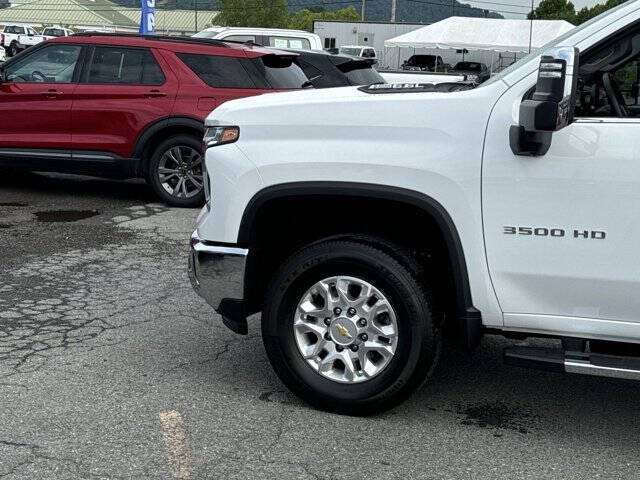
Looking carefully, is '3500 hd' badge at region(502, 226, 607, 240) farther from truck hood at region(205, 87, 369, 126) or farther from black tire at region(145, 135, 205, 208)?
black tire at region(145, 135, 205, 208)

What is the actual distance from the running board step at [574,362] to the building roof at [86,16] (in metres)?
116

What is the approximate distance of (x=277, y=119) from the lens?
4625 mm

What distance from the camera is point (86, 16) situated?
13188 cm

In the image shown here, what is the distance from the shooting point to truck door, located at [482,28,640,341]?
4.05 m

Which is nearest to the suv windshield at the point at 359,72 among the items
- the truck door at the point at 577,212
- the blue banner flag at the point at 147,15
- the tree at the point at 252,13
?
the truck door at the point at 577,212

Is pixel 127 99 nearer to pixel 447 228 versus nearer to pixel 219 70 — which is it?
pixel 219 70

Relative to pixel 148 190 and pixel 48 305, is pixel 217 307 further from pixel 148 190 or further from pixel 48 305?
pixel 148 190

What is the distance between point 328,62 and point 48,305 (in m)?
5.93

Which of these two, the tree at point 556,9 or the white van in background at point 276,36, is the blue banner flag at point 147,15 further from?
the tree at point 556,9

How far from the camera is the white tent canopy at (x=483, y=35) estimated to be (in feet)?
134

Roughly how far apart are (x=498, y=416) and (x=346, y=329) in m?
0.88

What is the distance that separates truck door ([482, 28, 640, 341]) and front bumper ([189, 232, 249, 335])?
3.98 feet

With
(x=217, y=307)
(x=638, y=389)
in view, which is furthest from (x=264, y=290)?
(x=638, y=389)

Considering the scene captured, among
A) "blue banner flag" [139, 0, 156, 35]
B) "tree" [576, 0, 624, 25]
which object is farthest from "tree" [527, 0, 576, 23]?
"blue banner flag" [139, 0, 156, 35]
